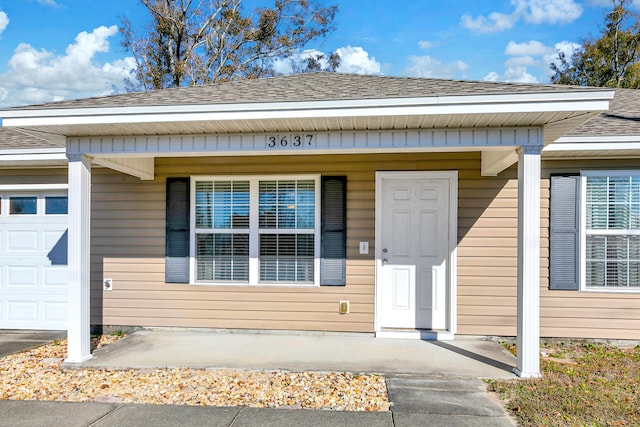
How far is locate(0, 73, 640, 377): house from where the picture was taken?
4.54m

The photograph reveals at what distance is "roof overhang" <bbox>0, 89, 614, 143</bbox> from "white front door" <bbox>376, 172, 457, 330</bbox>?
56.6 inches

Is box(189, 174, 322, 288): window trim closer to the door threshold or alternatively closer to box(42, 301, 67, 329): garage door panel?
the door threshold

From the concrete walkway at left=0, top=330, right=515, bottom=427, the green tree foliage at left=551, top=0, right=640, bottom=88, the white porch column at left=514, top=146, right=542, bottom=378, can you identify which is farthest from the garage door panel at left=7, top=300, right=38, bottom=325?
the green tree foliage at left=551, top=0, right=640, bottom=88

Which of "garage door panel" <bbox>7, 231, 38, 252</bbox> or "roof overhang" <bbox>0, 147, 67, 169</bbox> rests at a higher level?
"roof overhang" <bbox>0, 147, 67, 169</bbox>

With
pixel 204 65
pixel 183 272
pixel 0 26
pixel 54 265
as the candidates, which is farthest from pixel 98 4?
pixel 183 272

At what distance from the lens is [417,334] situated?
5391 mm

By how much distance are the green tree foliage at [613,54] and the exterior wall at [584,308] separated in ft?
49.3

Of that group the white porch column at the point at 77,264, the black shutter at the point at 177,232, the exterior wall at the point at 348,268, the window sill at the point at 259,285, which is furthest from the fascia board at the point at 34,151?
the window sill at the point at 259,285

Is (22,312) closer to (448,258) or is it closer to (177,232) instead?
(177,232)

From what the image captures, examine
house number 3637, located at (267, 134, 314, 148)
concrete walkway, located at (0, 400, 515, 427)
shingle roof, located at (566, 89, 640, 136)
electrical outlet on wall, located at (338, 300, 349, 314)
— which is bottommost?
concrete walkway, located at (0, 400, 515, 427)

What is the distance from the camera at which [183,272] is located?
18.9 feet

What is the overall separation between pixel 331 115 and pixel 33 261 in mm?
5154

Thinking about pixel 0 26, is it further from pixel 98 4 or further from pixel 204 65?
pixel 204 65

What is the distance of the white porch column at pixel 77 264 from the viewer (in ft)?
14.9
